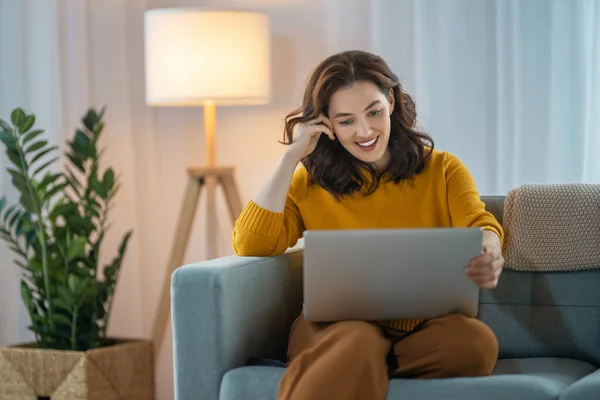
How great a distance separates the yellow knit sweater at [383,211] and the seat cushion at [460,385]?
33 cm

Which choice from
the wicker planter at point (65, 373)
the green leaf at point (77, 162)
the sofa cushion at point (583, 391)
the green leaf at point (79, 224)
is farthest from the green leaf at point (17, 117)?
the sofa cushion at point (583, 391)

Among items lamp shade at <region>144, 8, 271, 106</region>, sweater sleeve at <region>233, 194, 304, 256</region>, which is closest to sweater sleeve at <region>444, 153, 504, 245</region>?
sweater sleeve at <region>233, 194, 304, 256</region>

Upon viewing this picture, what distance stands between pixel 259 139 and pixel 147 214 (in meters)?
0.55

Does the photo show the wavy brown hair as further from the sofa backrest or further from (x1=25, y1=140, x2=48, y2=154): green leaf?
(x1=25, y1=140, x2=48, y2=154): green leaf

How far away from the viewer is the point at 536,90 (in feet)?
9.60

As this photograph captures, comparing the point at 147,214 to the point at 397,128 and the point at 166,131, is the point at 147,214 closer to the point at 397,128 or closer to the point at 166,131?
the point at 166,131

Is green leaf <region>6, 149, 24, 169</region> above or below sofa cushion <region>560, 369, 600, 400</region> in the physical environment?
above

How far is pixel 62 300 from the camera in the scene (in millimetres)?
2980

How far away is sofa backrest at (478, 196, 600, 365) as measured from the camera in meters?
2.25

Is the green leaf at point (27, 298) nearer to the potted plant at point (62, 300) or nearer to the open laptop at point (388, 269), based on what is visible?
the potted plant at point (62, 300)

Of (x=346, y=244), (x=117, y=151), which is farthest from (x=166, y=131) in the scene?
(x=346, y=244)

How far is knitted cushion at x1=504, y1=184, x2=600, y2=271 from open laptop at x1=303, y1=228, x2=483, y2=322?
1.22ft

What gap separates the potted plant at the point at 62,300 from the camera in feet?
9.77

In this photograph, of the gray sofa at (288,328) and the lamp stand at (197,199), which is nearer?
the gray sofa at (288,328)
